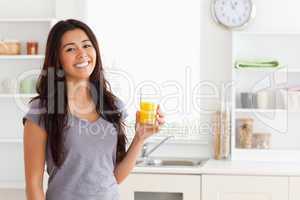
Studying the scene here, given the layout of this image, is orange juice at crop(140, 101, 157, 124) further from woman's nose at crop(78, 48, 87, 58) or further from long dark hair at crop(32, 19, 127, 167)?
woman's nose at crop(78, 48, 87, 58)

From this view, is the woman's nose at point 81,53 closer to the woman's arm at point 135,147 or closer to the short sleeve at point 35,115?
the short sleeve at point 35,115

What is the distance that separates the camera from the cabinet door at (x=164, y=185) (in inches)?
129

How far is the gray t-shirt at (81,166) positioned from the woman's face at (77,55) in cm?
15

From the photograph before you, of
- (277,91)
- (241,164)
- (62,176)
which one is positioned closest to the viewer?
(62,176)

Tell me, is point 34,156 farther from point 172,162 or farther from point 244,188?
point 172,162

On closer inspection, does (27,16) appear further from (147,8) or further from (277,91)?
(277,91)

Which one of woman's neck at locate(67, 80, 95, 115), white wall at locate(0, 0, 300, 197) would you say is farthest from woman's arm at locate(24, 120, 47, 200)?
white wall at locate(0, 0, 300, 197)

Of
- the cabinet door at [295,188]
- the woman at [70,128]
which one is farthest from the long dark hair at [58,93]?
the cabinet door at [295,188]

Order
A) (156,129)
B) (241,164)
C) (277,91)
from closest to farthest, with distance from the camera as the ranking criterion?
1. (156,129)
2. (241,164)
3. (277,91)

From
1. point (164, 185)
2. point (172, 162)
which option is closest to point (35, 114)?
point (164, 185)

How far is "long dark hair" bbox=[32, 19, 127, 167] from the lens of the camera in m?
1.87

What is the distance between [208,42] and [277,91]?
0.57m

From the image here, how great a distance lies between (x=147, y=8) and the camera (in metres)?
3.91

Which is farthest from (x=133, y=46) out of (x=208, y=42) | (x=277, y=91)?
(x=277, y=91)
